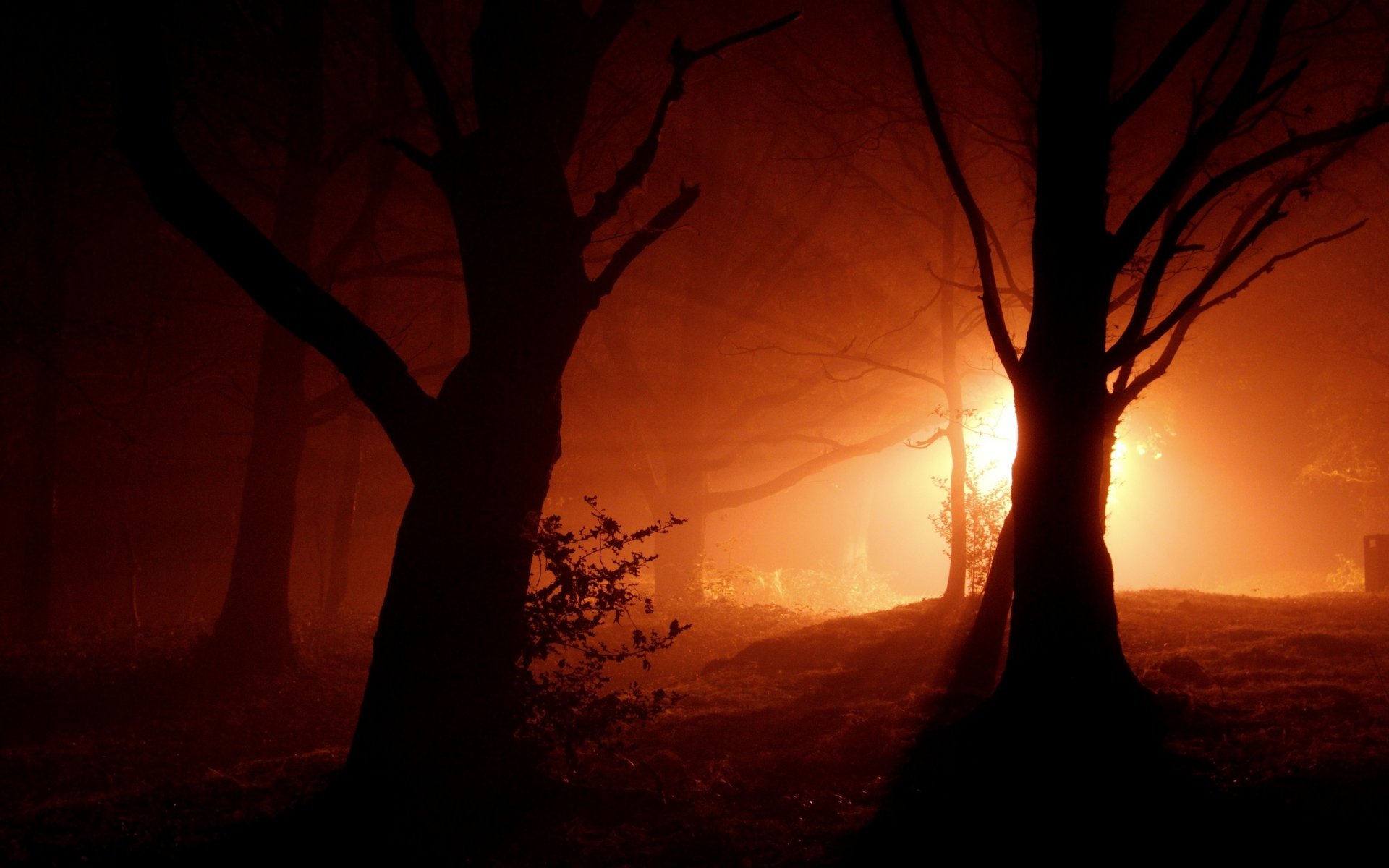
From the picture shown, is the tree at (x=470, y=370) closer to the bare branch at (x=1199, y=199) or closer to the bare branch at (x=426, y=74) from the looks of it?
the bare branch at (x=426, y=74)

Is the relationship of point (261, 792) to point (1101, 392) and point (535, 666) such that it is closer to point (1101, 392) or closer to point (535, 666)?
point (1101, 392)

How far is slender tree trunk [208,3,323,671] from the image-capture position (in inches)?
422

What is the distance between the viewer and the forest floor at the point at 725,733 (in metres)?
4.37

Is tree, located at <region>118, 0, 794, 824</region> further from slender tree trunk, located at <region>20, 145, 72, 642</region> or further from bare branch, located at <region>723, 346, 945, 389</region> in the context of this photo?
slender tree trunk, located at <region>20, 145, 72, 642</region>

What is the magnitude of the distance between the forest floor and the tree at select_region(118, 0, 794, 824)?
2.36 ft

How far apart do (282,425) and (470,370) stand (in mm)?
7402

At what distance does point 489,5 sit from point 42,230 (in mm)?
11057

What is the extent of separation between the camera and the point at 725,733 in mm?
6617

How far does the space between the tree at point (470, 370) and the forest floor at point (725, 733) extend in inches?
28.3

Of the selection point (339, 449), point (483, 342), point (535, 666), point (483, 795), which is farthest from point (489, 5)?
point (339, 449)

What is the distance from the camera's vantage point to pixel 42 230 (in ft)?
42.3

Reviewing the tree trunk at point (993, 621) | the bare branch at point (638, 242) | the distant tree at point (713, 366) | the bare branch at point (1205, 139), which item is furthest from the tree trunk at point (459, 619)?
the distant tree at point (713, 366)

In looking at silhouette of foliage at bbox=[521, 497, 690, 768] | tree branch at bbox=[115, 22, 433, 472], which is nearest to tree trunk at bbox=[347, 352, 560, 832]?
silhouette of foliage at bbox=[521, 497, 690, 768]

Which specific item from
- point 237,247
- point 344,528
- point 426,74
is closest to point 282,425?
point 344,528
